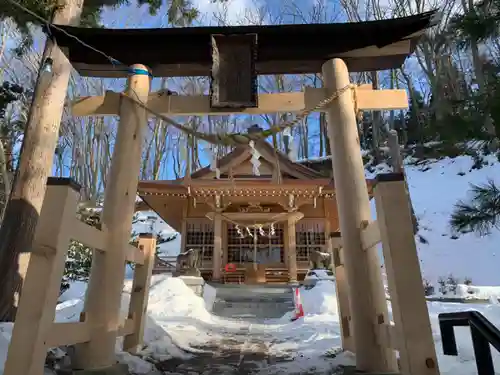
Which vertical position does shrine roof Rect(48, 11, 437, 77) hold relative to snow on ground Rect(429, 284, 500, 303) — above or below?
above

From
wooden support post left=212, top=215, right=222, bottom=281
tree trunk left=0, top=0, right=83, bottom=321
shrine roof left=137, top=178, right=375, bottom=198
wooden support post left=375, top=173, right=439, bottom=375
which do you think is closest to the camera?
wooden support post left=375, top=173, right=439, bottom=375

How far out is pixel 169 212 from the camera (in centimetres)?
1661

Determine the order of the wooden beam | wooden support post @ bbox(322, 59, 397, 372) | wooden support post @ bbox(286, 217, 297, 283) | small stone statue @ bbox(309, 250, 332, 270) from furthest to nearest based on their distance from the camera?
wooden support post @ bbox(286, 217, 297, 283) < small stone statue @ bbox(309, 250, 332, 270) < the wooden beam < wooden support post @ bbox(322, 59, 397, 372)

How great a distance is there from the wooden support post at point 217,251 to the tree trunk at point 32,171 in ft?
29.3

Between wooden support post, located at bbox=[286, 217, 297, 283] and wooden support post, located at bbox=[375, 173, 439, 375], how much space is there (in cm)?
1165

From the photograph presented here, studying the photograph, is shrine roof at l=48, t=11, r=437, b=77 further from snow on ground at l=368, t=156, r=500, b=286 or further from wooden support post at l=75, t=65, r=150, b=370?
snow on ground at l=368, t=156, r=500, b=286

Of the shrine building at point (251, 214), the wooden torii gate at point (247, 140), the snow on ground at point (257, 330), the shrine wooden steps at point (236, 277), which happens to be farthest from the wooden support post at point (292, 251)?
the wooden torii gate at point (247, 140)

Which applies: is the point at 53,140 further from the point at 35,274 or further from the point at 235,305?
the point at 235,305

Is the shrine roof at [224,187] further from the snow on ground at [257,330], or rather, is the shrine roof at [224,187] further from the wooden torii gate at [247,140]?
the wooden torii gate at [247,140]

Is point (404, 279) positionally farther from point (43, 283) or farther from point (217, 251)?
point (217, 251)

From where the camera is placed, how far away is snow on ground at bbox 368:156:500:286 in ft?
59.4

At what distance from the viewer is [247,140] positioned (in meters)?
4.18

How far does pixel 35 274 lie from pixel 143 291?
→ 2.18 metres

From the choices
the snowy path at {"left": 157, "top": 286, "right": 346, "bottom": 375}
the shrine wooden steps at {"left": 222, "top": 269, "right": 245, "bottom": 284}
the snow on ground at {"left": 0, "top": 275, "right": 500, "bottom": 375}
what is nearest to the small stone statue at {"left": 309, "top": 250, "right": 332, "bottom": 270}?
the snowy path at {"left": 157, "top": 286, "right": 346, "bottom": 375}
